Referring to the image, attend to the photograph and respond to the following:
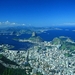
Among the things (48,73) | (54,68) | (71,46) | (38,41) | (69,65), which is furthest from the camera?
(38,41)

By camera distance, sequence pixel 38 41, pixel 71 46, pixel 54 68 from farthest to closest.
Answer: pixel 38 41 < pixel 71 46 < pixel 54 68

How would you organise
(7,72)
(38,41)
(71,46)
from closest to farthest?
1. (7,72)
2. (71,46)
3. (38,41)

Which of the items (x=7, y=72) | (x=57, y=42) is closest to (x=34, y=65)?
(x=7, y=72)

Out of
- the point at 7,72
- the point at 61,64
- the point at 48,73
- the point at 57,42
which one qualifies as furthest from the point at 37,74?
the point at 57,42

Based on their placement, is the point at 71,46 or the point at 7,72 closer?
the point at 7,72

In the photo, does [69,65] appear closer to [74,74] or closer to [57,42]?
[74,74]

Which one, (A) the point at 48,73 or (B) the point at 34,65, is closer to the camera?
(A) the point at 48,73

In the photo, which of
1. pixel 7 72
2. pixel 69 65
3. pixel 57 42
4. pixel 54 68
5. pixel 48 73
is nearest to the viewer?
pixel 7 72

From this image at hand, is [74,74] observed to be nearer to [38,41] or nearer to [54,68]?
[54,68]

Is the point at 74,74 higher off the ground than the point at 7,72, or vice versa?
the point at 7,72
